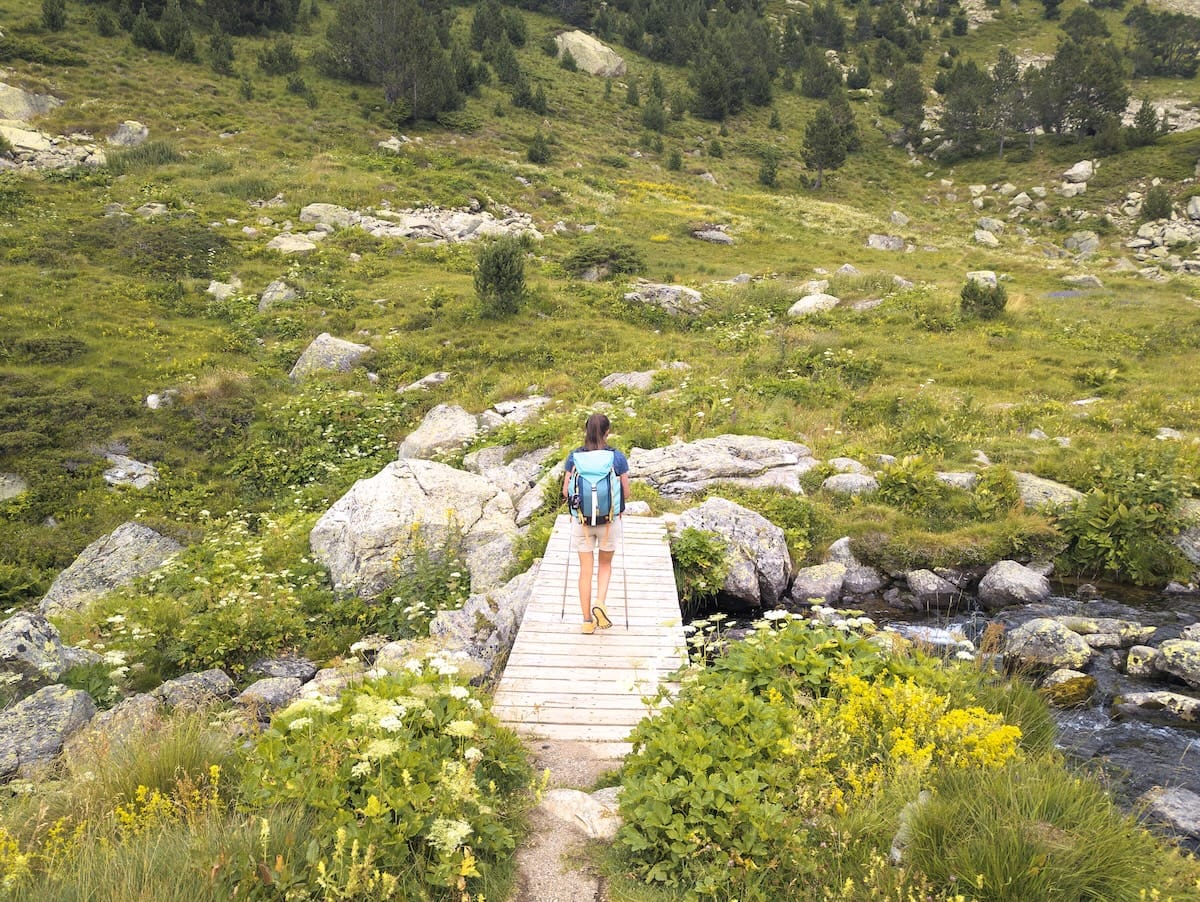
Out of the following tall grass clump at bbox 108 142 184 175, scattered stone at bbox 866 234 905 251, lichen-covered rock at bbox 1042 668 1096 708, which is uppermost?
tall grass clump at bbox 108 142 184 175

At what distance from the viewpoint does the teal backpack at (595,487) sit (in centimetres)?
700

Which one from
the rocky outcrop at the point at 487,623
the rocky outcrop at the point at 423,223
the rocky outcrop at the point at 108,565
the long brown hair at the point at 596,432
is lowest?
the rocky outcrop at the point at 108,565

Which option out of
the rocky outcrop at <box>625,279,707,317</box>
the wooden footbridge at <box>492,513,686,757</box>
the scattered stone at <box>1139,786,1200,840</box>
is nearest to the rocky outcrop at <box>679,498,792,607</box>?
the wooden footbridge at <box>492,513,686,757</box>

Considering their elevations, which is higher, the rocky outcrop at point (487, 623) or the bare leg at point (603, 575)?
the bare leg at point (603, 575)

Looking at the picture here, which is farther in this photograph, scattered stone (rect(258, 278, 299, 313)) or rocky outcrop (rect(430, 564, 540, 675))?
scattered stone (rect(258, 278, 299, 313))

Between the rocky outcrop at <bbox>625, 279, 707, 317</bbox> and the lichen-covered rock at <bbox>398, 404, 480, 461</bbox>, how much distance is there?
11.2m

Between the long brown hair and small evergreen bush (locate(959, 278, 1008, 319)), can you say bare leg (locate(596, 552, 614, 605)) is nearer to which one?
the long brown hair

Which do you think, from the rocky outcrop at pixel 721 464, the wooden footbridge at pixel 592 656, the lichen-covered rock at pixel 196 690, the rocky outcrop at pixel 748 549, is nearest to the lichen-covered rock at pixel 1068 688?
the rocky outcrop at pixel 748 549

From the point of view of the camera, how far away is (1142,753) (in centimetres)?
600

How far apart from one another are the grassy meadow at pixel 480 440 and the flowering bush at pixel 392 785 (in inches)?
1.1

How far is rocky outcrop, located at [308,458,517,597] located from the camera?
974 cm

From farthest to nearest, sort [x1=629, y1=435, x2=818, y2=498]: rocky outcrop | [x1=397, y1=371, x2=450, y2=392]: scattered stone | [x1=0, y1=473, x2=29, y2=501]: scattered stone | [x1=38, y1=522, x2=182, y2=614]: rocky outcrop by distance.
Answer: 1. [x1=397, y1=371, x2=450, y2=392]: scattered stone
2. [x1=0, y1=473, x2=29, y2=501]: scattered stone
3. [x1=629, y1=435, x2=818, y2=498]: rocky outcrop
4. [x1=38, y1=522, x2=182, y2=614]: rocky outcrop

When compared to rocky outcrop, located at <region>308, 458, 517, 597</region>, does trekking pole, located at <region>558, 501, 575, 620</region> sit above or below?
above

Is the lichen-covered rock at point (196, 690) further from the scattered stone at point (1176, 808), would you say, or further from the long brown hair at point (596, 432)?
the scattered stone at point (1176, 808)
